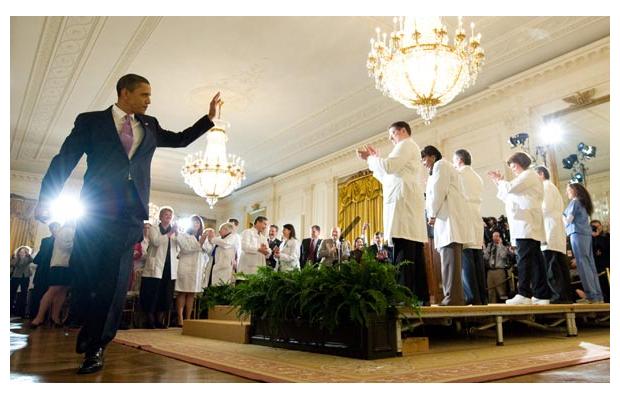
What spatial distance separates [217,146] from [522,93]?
5144mm

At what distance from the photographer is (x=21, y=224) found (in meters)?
12.0

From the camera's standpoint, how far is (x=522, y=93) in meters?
6.97

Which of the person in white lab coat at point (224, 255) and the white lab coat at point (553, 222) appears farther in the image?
the person in white lab coat at point (224, 255)

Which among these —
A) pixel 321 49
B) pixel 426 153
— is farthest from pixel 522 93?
pixel 426 153

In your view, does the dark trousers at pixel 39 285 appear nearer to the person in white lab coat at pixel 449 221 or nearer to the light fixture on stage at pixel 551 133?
the person in white lab coat at pixel 449 221

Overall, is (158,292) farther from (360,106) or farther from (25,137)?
(25,137)

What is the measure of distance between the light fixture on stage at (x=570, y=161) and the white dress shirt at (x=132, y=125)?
6.11 m

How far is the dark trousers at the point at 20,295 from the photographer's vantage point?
823 centimetres

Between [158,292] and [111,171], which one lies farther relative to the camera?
[158,292]

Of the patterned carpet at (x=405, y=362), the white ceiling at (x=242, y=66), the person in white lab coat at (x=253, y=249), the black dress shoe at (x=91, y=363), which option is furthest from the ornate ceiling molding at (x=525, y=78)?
the black dress shoe at (x=91, y=363)

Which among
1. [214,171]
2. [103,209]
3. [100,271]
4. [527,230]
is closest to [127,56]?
[214,171]

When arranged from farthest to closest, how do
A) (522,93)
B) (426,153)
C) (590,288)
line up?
(522,93) < (590,288) < (426,153)
